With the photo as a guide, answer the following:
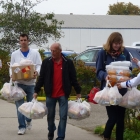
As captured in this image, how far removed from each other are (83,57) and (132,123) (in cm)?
801

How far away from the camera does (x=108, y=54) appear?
765cm

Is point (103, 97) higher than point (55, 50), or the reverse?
point (55, 50)

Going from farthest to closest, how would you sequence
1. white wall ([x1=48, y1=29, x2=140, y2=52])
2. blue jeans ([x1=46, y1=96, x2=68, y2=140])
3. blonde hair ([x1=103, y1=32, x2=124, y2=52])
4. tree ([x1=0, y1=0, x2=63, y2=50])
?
1. white wall ([x1=48, y1=29, x2=140, y2=52])
2. tree ([x1=0, y1=0, x2=63, y2=50])
3. blue jeans ([x1=46, y1=96, x2=68, y2=140])
4. blonde hair ([x1=103, y1=32, x2=124, y2=52])

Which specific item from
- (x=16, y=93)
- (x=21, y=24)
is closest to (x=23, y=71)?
(x=16, y=93)

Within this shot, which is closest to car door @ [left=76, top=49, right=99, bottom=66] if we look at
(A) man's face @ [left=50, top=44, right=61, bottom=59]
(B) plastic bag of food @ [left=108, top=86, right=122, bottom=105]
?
(A) man's face @ [left=50, top=44, right=61, bottom=59]

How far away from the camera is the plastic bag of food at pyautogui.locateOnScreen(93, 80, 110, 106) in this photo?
732 cm

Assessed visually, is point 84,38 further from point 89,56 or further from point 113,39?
point 113,39

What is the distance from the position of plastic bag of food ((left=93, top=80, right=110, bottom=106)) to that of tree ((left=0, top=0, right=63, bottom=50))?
11.7m

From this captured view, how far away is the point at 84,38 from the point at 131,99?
48.2 meters

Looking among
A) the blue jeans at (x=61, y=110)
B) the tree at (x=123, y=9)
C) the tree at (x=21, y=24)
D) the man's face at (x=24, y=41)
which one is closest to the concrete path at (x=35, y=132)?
the blue jeans at (x=61, y=110)

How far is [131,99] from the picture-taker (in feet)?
24.0

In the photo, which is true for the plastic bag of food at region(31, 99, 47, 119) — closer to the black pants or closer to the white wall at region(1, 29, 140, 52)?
the black pants

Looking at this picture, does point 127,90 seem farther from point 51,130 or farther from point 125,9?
point 125,9

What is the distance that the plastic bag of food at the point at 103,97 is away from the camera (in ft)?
24.0
